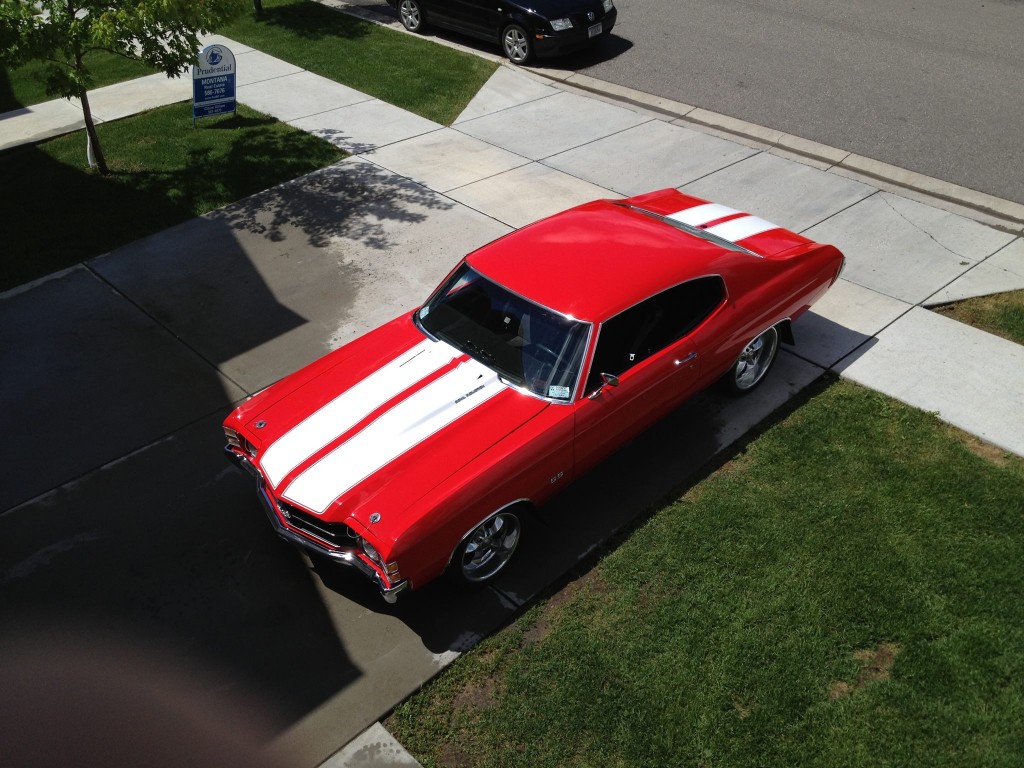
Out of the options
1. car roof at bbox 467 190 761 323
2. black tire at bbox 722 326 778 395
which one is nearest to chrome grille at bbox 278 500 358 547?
car roof at bbox 467 190 761 323

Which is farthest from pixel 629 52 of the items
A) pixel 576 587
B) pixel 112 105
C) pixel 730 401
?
pixel 576 587

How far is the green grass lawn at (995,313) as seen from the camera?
24.5ft

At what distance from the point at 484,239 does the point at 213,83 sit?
16.4ft

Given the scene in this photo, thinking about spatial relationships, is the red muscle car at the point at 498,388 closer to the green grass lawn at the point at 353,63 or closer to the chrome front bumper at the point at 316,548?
the chrome front bumper at the point at 316,548

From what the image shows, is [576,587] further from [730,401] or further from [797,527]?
[730,401]

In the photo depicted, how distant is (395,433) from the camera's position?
5184 mm

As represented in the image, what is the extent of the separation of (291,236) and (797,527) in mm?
6095

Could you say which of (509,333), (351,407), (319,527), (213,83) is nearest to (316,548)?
(319,527)

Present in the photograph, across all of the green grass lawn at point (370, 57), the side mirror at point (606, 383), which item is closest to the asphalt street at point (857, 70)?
the green grass lawn at point (370, 57)

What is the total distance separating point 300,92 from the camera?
1286cm

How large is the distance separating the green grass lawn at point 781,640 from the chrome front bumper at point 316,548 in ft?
2.07

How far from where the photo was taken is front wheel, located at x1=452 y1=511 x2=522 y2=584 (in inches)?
202

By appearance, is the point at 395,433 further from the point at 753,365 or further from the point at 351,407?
the point at 753,365

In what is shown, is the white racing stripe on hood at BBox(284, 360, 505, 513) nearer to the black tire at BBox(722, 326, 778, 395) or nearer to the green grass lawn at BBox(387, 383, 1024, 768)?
the green grass lawn at BBox(387, 383, 1024, 768)
